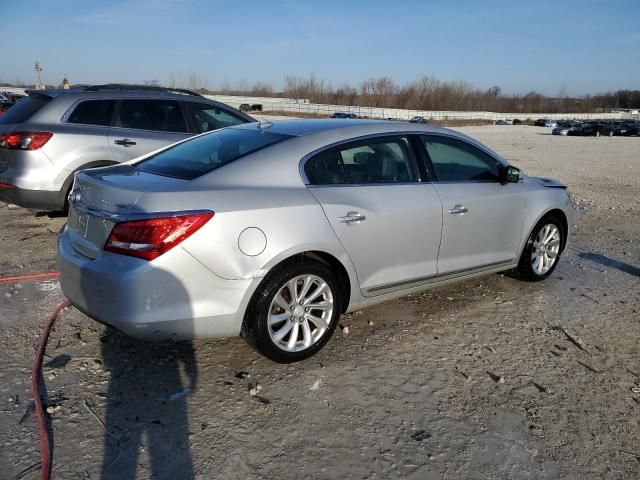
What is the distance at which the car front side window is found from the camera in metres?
4.39

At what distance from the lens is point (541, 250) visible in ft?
17.4

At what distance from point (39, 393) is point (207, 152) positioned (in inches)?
73.3

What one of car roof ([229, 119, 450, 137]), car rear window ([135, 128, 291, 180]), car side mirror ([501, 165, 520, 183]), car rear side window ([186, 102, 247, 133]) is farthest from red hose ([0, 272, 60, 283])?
car side mirror ([501, 165, 520, 183])

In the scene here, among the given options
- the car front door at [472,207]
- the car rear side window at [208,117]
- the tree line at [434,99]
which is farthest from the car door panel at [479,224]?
the tree line at [434,99]

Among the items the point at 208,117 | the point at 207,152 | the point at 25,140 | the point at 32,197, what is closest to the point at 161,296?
the point at 207,152

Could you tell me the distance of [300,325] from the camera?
142 inches

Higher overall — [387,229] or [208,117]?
[208,117]

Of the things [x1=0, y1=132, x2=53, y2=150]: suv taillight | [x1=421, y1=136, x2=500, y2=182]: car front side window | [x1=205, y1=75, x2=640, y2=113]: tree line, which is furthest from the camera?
[x1=205, y1=75, x2=640, y2=113]: tree line

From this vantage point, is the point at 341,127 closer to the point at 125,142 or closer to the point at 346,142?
the point at 346,142

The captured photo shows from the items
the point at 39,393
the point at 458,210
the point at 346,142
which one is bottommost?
the point at 39,393

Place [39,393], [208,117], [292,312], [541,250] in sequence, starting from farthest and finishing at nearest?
[208,117]
[541,250]
[292,312]
[39,393]

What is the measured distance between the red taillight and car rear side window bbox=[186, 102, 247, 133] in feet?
15.3

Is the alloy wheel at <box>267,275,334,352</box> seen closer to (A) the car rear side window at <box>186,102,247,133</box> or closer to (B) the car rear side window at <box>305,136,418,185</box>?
(B) the car rear side window at <box>305,136,418,185</box>

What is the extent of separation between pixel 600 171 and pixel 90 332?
15.9 m
